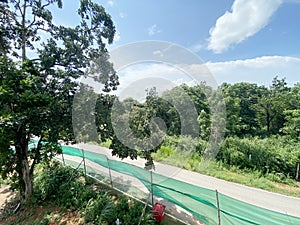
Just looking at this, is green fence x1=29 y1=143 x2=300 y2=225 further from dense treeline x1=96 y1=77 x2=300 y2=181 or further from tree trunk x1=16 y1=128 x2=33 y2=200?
tree trunk x1=16 y1=128 x2=33 y2=200

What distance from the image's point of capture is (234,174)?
7.32 m

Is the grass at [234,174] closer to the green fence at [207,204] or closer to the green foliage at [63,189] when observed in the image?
the green fence at [207,204]

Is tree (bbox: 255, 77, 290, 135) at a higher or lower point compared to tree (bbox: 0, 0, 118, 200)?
higher

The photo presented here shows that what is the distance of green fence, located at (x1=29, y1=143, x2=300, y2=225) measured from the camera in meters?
2.37

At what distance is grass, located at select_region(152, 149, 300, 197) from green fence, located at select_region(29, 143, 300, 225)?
4.04 meters

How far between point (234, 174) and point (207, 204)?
5.04 metres

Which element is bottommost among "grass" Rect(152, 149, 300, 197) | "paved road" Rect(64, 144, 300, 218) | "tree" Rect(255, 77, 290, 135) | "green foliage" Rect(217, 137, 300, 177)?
"paved road" Rect(64, 144, 300, 218)

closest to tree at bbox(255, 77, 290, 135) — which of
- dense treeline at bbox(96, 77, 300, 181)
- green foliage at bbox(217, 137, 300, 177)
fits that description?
dense treeline at bbox(96, 77, 300, 181)

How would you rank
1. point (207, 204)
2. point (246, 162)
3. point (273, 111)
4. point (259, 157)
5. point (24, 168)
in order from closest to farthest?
point (207, 204), point (24, 168), point (259, 157), point (246, 162), point (273, 111)

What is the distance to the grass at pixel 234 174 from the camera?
6.18 meters

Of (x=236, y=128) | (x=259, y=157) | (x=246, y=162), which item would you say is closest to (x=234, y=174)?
(x=246, y=162)

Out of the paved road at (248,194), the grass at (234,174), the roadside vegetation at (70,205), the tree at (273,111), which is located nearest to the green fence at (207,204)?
the roadside vegetation at (70,205)

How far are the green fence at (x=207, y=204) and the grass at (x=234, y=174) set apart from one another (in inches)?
159

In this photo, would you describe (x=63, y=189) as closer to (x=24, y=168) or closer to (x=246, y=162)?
(x=24, y=168)
